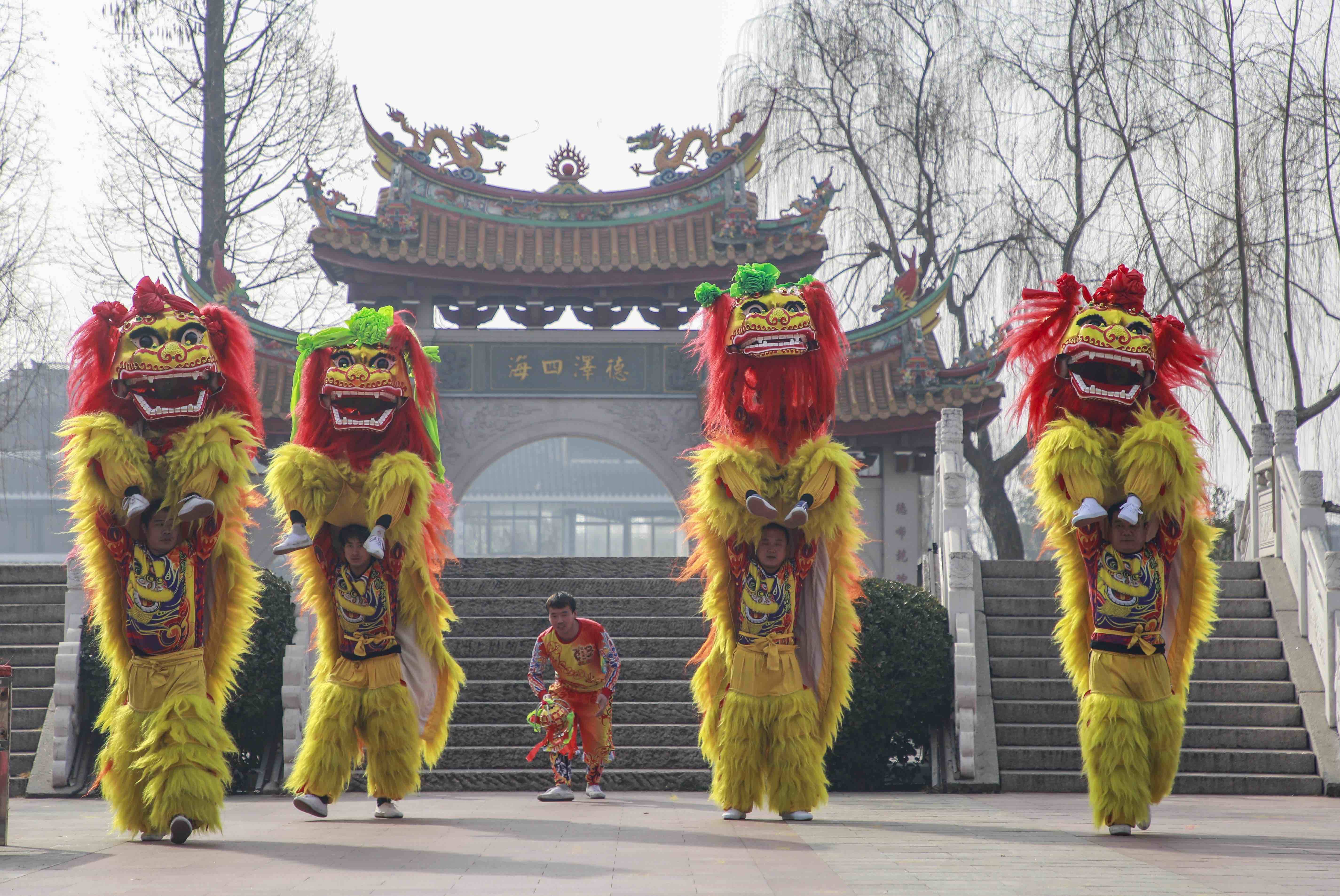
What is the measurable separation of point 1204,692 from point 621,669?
13.3 feet

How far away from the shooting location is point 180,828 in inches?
214

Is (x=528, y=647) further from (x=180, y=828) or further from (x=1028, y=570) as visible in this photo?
(x=180, y=828)

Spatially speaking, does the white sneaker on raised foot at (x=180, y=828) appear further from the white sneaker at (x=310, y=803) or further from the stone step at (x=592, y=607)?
the stone step at (x=592, y=607)

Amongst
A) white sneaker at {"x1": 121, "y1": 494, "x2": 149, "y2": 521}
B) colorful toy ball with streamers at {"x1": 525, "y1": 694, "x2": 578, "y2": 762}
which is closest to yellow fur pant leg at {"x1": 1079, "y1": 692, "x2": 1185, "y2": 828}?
colorful toy ball with streamers at {"x1": 525, "y1": 694, "x2": 578, "y2": 762}

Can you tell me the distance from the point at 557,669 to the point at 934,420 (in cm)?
823

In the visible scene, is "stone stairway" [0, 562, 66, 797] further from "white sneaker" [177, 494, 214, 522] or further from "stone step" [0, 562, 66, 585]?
"white sneaker" [177, 494, 214, 522]

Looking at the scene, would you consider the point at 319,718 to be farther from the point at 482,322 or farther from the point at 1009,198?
the point at 1009,198

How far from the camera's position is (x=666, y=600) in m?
10.7

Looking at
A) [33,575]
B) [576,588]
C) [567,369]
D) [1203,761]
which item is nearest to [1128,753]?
[1203,761]

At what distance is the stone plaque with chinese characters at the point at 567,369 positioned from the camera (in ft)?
50.1

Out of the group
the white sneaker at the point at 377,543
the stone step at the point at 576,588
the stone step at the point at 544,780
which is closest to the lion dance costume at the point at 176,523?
the white sneaker at the point at 377,543

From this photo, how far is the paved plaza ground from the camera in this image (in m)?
4.14

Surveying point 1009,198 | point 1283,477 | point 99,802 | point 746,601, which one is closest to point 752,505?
point 746,601

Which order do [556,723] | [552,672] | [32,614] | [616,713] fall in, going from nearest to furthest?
1. [556,723]
2. [552,672]
3. [616,713]
4. [32,614]
